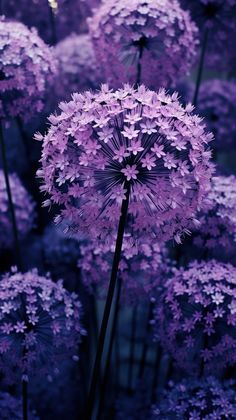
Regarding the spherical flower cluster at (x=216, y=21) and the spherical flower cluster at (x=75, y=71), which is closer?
the spherical flower cluster at (x=216, y=21)

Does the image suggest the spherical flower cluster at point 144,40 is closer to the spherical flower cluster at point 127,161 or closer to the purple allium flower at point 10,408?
the spherical flower cluster at point 127,161

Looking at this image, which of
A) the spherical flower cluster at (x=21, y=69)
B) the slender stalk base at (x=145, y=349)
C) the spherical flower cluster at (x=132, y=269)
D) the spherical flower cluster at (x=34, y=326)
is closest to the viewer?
the spherical flower cluster at (x=34, y=326)

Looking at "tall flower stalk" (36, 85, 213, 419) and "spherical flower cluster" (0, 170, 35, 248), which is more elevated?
"spherical flower cluster" (0, 170, 35, 248)

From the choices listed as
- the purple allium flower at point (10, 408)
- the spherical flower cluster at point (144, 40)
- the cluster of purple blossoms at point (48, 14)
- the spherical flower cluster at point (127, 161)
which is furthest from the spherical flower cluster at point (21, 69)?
the purple allium flower at point (10, 408)

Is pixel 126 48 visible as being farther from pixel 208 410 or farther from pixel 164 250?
pixel 208 410

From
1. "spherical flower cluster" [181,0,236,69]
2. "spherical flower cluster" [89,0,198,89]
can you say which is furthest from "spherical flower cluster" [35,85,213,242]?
Result: "spherical flower cluster" [181,0,236,69]

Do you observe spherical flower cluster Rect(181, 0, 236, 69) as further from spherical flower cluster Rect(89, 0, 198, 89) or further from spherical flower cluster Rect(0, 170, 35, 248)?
spherical flower cluster Rect(0, 170, 35, 248)

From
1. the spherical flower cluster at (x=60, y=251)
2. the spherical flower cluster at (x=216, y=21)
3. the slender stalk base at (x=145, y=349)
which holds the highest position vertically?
the spherical flower cluster at (x=216, y=21)
